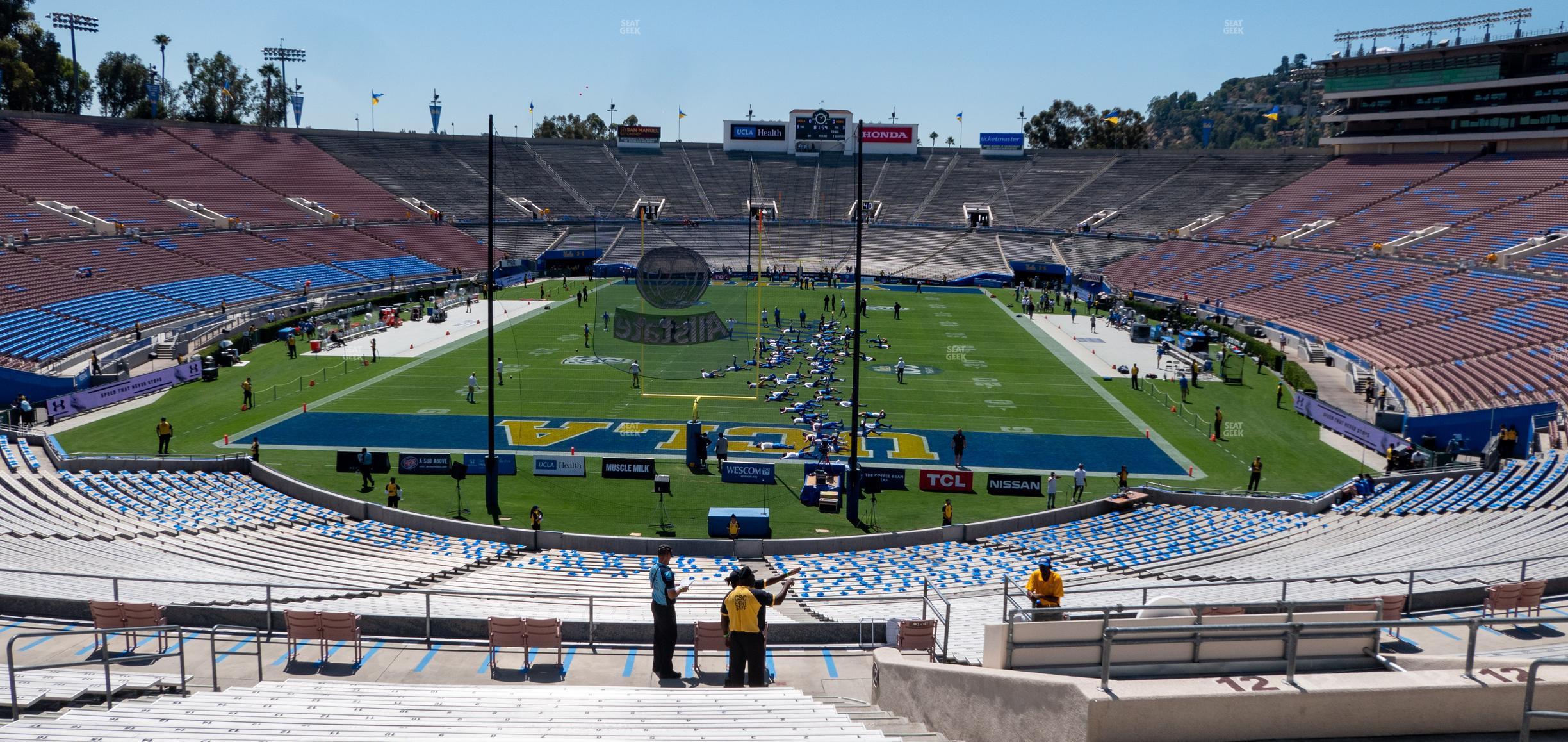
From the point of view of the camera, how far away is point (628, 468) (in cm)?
2773

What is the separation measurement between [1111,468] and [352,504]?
63.4 feet

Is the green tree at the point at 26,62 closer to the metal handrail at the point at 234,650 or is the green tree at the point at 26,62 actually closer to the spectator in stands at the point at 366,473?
the spectator in stands at the point at 366,473

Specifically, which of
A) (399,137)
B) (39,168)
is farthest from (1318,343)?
(399,137)

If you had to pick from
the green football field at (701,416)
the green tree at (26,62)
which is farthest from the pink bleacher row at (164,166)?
the green football field at (701,416)

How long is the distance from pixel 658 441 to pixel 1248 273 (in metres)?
46.4

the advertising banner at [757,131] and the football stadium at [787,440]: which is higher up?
the advertising banner at [757,131]

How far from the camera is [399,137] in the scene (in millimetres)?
96375

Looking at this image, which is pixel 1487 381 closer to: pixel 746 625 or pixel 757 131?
pixel 746 625

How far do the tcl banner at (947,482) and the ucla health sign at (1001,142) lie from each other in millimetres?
85106

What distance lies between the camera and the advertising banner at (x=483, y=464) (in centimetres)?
2809

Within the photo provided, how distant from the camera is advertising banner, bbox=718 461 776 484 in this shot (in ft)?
90.6

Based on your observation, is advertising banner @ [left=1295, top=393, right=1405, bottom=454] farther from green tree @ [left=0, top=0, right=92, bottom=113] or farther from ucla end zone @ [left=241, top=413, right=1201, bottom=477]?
green tree @ [left=0, top=0, right=92, bottom=113]

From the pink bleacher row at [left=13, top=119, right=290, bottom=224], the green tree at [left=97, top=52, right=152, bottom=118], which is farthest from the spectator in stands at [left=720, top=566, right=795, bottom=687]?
the green tree at [left=97, top=52, right=152, bottom=118]

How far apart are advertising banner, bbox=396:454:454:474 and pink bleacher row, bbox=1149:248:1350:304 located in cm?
4726
